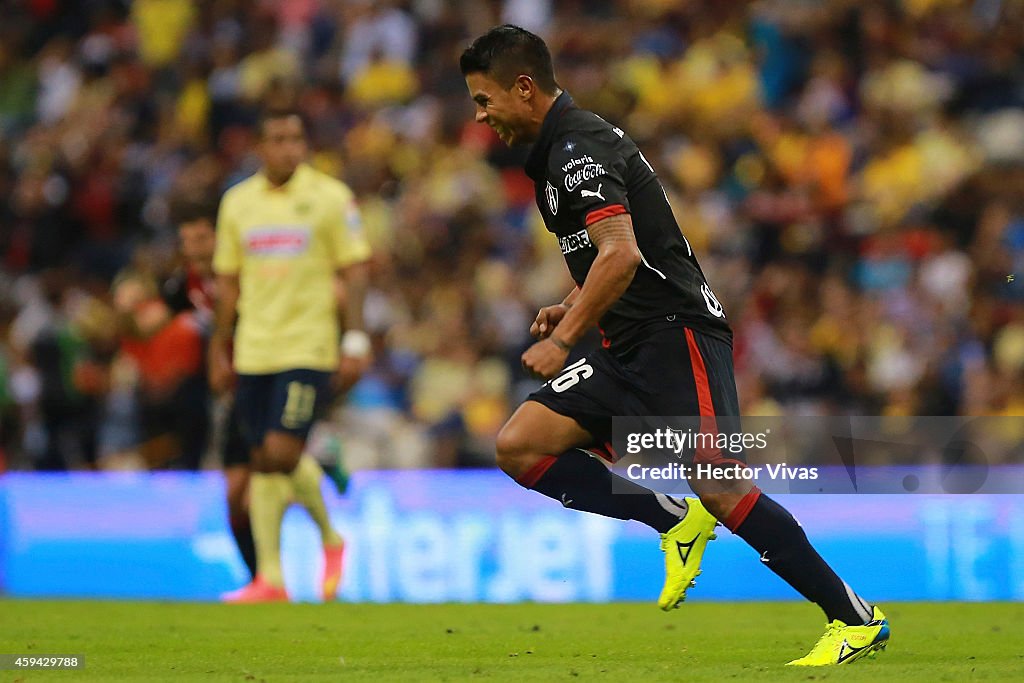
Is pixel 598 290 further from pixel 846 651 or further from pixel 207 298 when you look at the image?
pixel 207 298

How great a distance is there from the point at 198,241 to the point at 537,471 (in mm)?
4657

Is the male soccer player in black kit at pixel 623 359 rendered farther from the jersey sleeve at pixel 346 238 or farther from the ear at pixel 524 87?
the jersey sleeve at pixel 346 238

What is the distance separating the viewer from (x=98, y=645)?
702 centimetres

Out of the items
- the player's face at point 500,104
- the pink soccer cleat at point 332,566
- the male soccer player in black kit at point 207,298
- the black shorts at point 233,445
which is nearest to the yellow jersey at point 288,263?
the black shorts at point 233,445

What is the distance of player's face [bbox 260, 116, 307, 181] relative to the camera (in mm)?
9414

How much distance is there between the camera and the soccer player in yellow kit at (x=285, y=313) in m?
9.42

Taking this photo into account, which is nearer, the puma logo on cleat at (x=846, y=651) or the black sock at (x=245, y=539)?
the puma logo on cleat at (x=846, y=651)


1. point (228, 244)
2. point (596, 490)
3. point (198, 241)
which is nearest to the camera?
point (596, 490)

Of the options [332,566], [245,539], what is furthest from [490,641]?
[245,539]

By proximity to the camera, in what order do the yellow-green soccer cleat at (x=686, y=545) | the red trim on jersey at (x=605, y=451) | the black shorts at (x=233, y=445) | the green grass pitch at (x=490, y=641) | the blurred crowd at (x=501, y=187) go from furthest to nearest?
the blurred crowd at (x=501, y=187)
the black shorts at (x=233, y=445)
the red trim on jersey at (x=605, y=451)
the yellow-green soccer cleat at (x=686, y=545)
the green grass pitch at (x=490, y=641)

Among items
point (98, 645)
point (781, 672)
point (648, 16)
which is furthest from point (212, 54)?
point (781, 672)

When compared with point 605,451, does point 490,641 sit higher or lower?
lower

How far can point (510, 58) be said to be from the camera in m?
6.19

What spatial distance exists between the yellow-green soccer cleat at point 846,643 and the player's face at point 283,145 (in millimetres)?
4753
